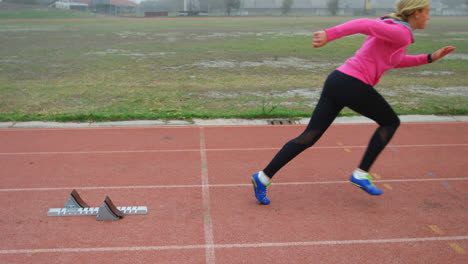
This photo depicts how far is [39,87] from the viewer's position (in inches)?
393

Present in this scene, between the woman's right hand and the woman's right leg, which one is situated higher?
the woman's right hand

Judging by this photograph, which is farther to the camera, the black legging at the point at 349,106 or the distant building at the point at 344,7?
the distant building at the point at 344,7

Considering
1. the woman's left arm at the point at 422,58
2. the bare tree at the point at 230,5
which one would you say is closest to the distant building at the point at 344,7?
the bare tree at the point at 230,5

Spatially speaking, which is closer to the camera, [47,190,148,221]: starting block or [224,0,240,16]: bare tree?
[47,190,148,221]: starting block

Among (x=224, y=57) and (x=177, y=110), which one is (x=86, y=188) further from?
(x=224, y=57)

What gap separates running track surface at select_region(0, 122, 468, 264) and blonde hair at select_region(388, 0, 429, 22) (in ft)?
5.70

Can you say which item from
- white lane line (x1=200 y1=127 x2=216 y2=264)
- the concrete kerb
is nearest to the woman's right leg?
white lane line (x1=200 y1=127 x2=216 y2=264)

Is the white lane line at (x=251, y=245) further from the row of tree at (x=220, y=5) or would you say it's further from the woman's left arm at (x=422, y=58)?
the row of tree at (x=220, y=5)

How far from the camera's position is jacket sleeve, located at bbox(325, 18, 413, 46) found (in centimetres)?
315

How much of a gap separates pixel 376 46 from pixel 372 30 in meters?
0.23

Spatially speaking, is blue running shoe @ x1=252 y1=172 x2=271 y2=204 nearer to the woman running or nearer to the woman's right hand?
the woman running

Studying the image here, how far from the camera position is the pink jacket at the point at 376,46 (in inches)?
124

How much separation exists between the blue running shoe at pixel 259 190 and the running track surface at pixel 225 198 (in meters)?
0.09

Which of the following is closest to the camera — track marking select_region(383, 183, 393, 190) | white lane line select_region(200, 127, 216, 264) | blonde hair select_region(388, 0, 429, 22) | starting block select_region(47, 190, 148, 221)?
white lane line select_region(200, 127, 216, 264)
